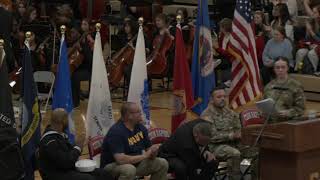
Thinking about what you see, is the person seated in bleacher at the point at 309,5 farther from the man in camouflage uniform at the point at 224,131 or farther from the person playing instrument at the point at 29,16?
the man in camouflage uniform at the point at 224,131

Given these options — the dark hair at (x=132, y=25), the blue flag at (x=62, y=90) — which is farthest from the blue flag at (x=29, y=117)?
the dark hair at (x=132, y=25)

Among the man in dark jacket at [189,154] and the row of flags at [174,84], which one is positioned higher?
the row of flags at [174,84]

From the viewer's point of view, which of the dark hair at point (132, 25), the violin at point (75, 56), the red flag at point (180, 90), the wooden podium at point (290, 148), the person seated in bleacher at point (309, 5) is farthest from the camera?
the person seated in bleacher at point (309, 5)

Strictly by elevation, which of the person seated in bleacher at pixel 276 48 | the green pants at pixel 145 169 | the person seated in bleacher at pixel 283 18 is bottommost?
the green pants at pixel 145 169

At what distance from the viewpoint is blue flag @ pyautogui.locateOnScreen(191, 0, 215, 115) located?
38.3ft

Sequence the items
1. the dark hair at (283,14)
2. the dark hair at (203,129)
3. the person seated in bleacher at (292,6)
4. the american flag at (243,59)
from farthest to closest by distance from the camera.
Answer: the person seated in bleacher at (292,6), the dark hair at (283,14), the american flag at (243,59), the dark hair at (203,129)

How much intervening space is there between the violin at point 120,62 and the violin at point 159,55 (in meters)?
0.43

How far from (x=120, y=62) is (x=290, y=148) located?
7742mm

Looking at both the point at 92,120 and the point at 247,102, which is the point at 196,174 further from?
the point at 247,102

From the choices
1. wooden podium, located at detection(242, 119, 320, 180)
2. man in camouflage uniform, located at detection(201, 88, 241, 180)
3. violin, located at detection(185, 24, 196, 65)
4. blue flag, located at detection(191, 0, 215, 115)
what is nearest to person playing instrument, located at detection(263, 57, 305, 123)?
man in camouflage uniform, located at detection(201, 88, 241, 180)

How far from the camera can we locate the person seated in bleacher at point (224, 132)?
414 inches

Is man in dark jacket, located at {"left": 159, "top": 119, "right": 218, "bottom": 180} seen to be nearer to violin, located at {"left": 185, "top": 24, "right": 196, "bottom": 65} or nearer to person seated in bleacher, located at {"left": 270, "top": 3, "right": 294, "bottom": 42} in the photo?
violin, located at {"left": 185, "top": 24, "right": 196, "bottom": 65}

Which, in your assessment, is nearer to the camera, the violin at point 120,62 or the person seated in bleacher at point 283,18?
the violin at point 120,62

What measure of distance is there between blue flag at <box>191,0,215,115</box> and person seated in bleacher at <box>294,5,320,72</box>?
587 cm
